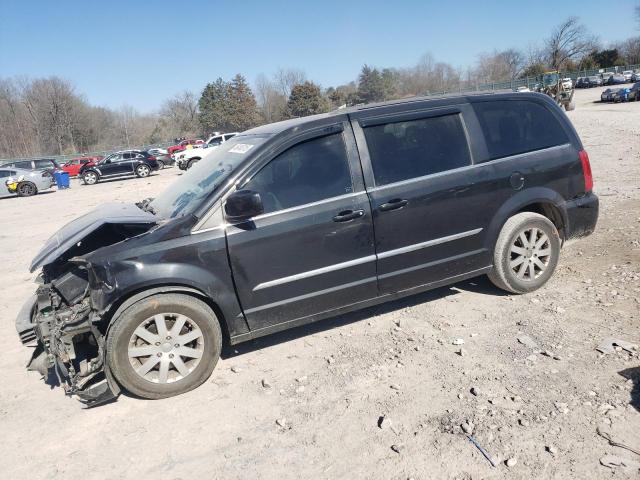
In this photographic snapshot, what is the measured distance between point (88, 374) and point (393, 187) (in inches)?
108

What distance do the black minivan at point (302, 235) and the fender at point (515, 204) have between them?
1 cm

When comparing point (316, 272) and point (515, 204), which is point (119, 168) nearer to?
point (316, 272)

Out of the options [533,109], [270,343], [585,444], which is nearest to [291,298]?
[270,343]

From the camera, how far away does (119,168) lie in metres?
28.9

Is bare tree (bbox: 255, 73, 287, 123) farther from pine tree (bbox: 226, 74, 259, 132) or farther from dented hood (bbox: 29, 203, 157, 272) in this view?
dented hood (bbox: 29, 203, 157, 272)

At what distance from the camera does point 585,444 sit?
2.64 meters

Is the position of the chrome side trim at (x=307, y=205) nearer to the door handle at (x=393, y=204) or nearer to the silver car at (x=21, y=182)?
the door handle at (x=393, y=204)

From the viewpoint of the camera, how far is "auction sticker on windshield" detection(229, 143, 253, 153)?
4.01 m

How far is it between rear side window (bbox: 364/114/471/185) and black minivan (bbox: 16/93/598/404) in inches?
0.5

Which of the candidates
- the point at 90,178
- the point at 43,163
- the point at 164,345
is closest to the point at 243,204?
the point at 164,345

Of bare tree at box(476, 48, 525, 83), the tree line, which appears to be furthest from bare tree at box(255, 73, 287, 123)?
bare tree at box(476, 48, 525, 83)

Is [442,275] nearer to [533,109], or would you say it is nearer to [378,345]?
[378,345]

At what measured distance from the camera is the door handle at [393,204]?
155 inches

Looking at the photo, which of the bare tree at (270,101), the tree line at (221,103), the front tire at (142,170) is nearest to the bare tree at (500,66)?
the tree line at (221,103)
